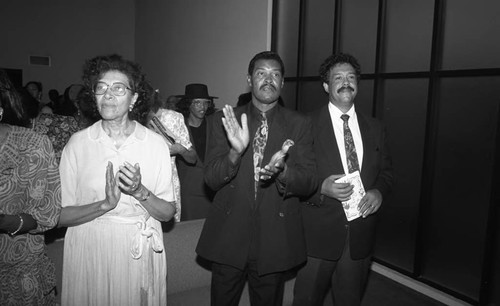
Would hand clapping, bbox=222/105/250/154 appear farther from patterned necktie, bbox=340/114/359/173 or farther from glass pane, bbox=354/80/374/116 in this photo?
glass pane, bbox=354/80/374/116

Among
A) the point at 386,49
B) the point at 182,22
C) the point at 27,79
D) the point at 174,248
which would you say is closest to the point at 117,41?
the point at 27,79

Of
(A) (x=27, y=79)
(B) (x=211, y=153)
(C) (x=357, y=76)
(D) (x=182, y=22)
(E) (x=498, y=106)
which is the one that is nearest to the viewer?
(B) (x=211, y=153)

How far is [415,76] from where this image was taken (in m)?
3.95

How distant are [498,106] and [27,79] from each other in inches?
404

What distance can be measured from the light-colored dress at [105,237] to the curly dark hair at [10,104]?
0.23m

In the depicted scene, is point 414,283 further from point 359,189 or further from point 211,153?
point 211,153

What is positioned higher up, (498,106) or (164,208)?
(498,106)

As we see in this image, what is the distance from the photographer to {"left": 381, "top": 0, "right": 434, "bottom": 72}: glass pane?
3.88 metres

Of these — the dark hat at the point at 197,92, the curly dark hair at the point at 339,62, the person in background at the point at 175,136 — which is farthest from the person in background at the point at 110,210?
the dark hat at the point at 197,92

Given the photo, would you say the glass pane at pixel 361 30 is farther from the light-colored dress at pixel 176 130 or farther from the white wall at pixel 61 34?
the white wall at pixel 61 34

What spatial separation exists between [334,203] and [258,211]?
50cm

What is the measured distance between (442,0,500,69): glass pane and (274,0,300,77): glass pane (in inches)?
94.5

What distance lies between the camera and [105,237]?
1766 mm

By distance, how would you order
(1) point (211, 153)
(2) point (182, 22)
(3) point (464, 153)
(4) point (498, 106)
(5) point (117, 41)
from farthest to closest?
(5) point (117, 41) < (2) point (182, 22) < (3) point (464, 153) < (4) point (498, 106) < (1) point (211, 153)
